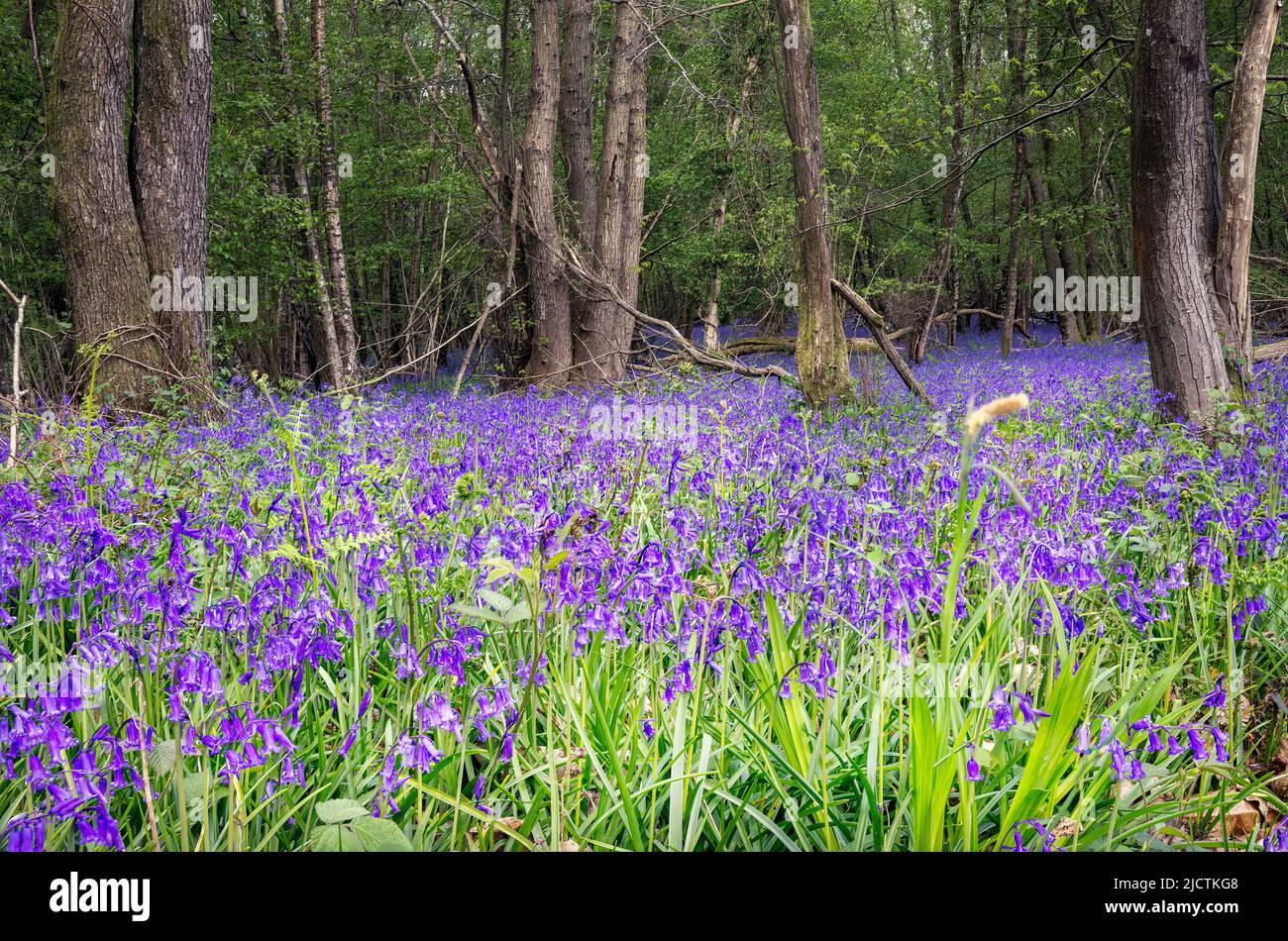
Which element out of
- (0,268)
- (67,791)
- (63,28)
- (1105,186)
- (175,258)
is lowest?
(67,791)

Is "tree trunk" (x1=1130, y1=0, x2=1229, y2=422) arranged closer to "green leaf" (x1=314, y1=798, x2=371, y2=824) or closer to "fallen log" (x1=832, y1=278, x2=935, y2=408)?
"fallen log" (x1=832, y1=278, x2=935, y2=408)

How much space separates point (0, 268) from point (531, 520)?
14.0 metres

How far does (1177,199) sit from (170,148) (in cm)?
808

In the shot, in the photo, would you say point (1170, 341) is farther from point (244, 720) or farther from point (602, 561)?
point (244, 720)

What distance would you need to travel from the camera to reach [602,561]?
199 centimetres

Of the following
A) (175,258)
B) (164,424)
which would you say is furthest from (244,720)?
(175,258)

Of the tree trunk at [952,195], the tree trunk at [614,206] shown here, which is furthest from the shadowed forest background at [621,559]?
the tree trunk at [952,195]

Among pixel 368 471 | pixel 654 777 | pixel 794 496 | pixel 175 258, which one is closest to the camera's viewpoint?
pixel 654 777

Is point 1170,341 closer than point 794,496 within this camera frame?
No

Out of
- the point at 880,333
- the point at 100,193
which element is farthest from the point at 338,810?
the point at 880,333

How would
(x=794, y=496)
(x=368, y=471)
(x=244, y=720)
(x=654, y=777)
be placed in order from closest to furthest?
1. (x=244, y=720)
2. (x=654, y=777)
3. (x=368, y=471)
4. (x=794, y=496)

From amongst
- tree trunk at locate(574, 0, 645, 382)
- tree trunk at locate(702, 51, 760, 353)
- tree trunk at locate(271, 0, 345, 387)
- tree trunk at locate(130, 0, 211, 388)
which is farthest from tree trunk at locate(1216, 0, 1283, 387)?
tree trunk at locate(271, 0, 345, 387)

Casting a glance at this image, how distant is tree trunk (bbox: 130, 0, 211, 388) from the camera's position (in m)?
7.60

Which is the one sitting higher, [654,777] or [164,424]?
[164,424]
